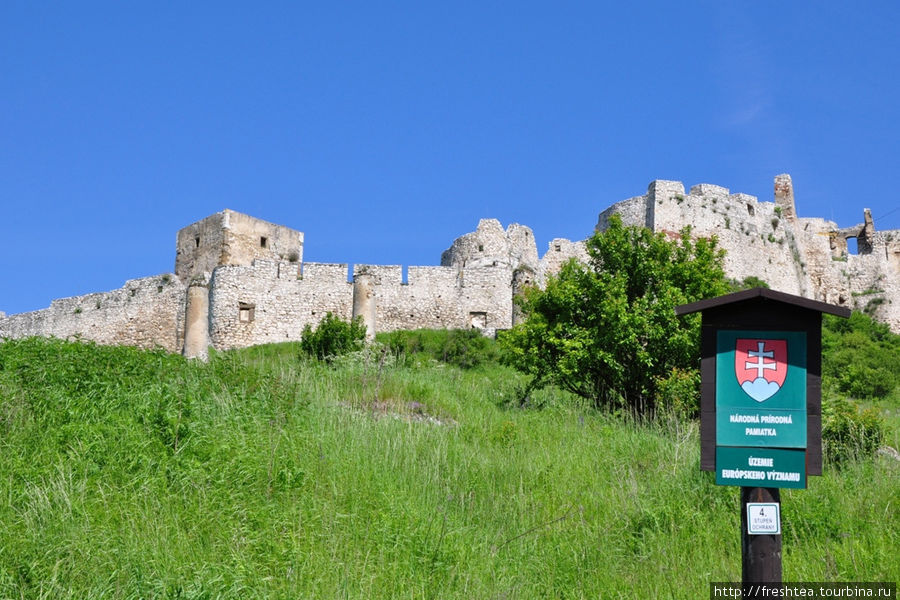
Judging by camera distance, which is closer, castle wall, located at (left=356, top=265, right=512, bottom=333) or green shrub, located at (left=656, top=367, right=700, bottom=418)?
green shrub, located at (left=656, top=367, right=700, bottom=418)

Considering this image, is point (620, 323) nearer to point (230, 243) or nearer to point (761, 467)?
point (761, 467)

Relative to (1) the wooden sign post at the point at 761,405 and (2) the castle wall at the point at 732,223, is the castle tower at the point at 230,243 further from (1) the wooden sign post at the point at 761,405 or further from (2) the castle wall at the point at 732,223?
(1) the wooden sign post at the point at 761,405

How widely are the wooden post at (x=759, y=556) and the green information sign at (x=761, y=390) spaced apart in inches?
12.8

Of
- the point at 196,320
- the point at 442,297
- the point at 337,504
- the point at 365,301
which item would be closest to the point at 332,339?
the point at 365,301

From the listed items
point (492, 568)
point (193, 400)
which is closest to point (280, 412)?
point (193, 400)

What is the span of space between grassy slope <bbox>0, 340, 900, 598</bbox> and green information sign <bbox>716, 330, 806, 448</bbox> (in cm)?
181

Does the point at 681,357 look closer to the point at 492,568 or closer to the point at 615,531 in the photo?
the point at 615,531

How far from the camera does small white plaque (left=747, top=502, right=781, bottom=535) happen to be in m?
5.21

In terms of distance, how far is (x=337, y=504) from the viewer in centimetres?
757

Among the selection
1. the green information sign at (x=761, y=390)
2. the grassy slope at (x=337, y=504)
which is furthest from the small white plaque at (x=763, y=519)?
the grassy slope at (x=337, y=504)

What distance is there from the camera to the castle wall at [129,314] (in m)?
32.7

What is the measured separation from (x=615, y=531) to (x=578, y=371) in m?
6.84

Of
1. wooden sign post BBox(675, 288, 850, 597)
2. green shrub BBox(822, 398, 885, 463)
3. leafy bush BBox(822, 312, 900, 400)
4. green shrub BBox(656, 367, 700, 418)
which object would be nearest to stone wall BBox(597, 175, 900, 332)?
leafy bush BBox(822, 312, 900, 400)

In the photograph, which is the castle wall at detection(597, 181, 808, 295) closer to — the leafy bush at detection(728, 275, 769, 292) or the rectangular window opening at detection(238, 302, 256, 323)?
the leafy bush at detection(728, 275, 769, 292)
